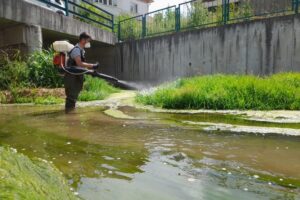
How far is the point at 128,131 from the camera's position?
5469 mm

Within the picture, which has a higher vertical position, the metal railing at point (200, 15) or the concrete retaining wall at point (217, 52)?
the metal railing at point (200, 15)

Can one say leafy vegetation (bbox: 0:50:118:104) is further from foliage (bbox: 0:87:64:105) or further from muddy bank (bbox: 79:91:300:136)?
muddy bank (bbox: 79:91:300:136)

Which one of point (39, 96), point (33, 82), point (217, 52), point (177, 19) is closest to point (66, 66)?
point (39, 96)

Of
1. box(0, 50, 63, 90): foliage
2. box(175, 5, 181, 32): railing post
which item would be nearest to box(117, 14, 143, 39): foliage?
box(175, 5, 181, 32): railing post

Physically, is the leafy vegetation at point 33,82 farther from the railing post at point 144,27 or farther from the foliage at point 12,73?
the railing post at point 144,27

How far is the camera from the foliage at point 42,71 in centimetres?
1161

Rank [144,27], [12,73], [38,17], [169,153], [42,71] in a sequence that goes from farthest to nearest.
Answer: [144,27] → [38,17] → [42,71] → [12,73] → [169,153]

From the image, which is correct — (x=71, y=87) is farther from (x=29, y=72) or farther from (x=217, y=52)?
(x=217, y=52)

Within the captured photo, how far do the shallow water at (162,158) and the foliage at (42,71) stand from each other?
5.48 m

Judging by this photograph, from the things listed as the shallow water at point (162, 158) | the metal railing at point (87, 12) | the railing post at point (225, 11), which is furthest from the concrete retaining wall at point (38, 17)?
the railing post at point (225, 11)

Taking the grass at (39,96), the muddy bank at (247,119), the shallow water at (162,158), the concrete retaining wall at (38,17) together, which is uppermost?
the concrete retaining wall at (38,17)

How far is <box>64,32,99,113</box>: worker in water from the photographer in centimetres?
783

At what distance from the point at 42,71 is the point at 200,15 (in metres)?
7.45

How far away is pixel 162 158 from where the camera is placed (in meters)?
3.83
